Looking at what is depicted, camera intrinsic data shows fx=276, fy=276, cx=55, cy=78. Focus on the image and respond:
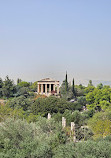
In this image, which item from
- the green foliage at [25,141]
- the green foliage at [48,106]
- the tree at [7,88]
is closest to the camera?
the green foliage at [25,141]

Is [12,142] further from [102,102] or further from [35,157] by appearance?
[102,102]

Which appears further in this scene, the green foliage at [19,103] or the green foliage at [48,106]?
the green foliage at [19,103]

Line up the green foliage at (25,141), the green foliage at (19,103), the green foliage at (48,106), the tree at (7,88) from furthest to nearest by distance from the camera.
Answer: the tree at (7,88) < the green foliage at (19,103) < the green foliage at (48,106) < the green foliage at (25,141)

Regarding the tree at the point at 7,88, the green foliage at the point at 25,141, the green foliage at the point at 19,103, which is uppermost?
the tree at the point at 7,88

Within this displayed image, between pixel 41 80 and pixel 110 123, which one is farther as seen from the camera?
pixel 41 80

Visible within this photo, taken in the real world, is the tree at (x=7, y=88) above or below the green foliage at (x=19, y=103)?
above

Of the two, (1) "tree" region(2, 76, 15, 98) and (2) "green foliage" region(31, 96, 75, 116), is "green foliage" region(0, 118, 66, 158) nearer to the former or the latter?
(2) "green foliage" region(31, 96, 75, 116)

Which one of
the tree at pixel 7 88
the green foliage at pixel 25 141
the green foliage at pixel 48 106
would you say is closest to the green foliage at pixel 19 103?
the green foliage at pixel 48 106

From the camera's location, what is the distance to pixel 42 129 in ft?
54.3

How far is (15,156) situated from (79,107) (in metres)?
23.7

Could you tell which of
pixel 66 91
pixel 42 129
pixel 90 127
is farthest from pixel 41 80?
pixel 42 129

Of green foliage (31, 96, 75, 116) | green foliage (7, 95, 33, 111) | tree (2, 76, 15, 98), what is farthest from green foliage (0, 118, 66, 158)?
tree (2, 76, 15, 98)

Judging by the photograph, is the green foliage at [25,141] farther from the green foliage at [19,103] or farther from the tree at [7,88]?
the tree at [7,88]

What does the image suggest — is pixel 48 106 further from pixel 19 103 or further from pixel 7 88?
pixel 7 88
